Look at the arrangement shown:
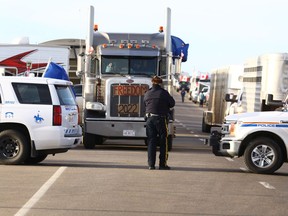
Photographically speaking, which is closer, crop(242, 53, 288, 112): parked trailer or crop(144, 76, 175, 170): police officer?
crop(144, 76, 175, 170): police officer

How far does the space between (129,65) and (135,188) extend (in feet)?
37.3

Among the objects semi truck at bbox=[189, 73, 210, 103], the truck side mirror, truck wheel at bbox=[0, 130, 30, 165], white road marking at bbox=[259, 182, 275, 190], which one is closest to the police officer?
truck wheel at bbox=[0, 130, 30, 165]

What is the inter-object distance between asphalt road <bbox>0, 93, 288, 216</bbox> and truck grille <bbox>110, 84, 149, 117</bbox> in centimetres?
315

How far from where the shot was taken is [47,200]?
13.0 m

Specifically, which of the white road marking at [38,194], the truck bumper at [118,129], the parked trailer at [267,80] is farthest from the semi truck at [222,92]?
the white road marking at [38,194]

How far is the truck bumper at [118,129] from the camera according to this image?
24.9 metres

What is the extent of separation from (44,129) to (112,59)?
7.85 m

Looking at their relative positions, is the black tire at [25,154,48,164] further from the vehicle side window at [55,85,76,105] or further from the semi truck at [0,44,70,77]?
the semi truck at [0,44,70,77]

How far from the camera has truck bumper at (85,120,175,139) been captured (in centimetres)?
2492

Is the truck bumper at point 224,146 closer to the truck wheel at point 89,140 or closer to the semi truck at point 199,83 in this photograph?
the truck wheel at point 89,140

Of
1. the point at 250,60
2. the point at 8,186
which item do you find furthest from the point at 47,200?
the point at 250,60

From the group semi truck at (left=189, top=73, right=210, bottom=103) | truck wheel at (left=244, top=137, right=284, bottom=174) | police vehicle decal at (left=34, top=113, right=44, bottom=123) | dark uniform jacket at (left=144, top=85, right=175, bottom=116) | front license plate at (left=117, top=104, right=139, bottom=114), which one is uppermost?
dark uniform jacket at (left=144, top=85, right=175, bottom=116)

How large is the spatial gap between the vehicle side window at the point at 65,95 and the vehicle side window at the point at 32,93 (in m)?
0.30

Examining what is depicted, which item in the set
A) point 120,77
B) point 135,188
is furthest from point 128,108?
point 135,188
